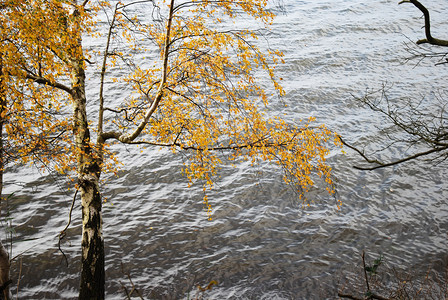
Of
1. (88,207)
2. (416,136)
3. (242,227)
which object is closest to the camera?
(88,207)

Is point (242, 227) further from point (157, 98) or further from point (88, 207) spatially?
point (157, 98)

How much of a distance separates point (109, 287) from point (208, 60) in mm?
7590

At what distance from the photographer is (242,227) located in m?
13.4

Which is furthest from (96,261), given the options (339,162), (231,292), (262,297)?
(339,162)

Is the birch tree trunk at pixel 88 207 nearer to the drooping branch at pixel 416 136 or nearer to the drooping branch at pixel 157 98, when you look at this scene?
the drooping branch at pixel 157 98

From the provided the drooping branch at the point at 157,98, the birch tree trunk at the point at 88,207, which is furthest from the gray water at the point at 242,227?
the drooping branch at the point at 157,98

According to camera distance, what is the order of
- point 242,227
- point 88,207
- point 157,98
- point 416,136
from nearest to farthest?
point 157,98 → point 88,207 → point 242,227 → point 416,136

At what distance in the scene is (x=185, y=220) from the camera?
13969 millimetres

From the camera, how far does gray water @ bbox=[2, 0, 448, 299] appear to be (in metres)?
11.2

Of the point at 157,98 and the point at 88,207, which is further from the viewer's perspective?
the point at 88,207

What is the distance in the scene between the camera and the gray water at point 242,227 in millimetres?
11211

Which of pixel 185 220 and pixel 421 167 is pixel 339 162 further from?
pixel 185 220

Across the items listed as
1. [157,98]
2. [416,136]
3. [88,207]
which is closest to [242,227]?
[88,207]

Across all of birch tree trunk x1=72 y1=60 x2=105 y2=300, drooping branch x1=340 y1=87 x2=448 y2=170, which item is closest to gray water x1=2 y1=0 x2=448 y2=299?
drooping branch x1=340 y1=87 x2=448 y2=170
